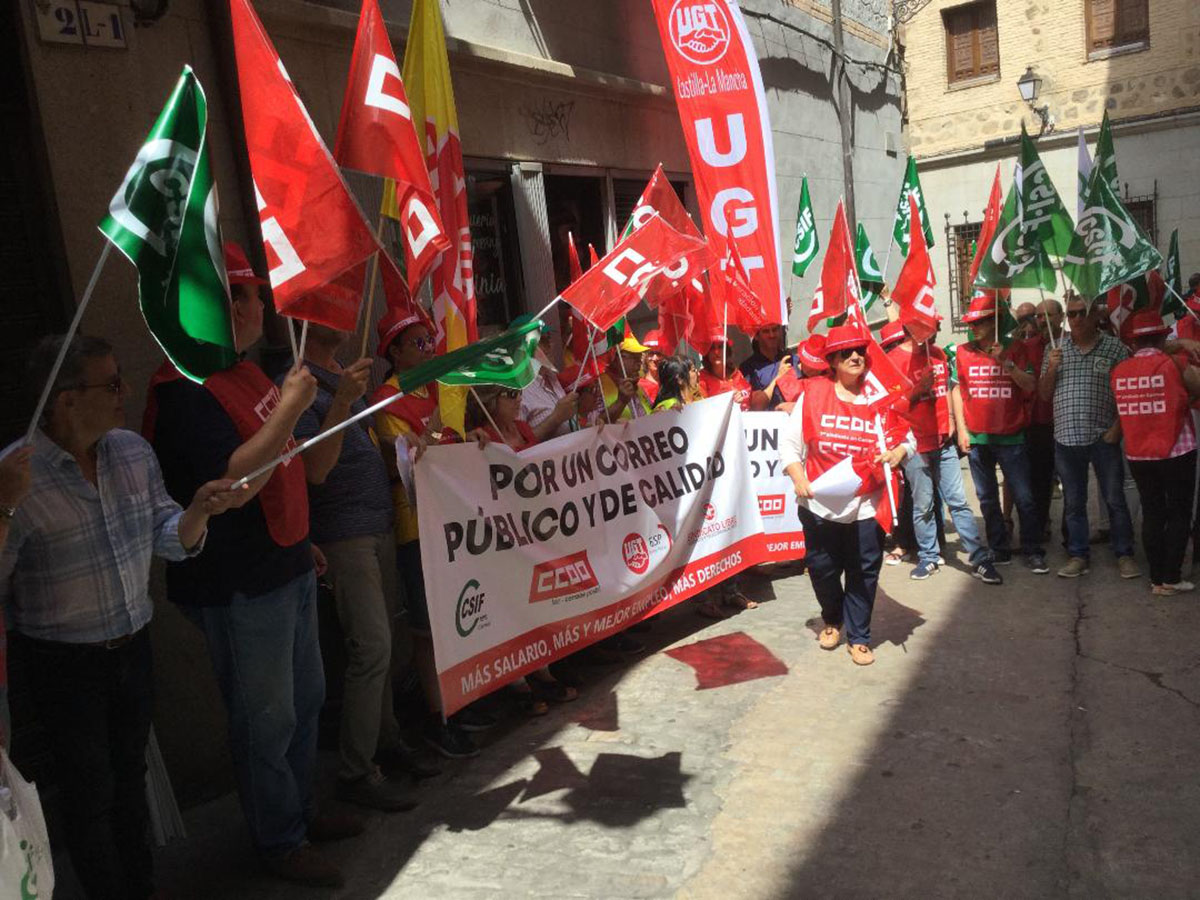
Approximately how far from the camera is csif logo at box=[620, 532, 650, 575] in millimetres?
5684

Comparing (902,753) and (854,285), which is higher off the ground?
(854,285)

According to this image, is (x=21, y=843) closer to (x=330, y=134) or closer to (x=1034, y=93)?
(x=330, y=134)

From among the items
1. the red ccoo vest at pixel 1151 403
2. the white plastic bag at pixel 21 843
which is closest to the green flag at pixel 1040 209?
the red ccoo vest at pixel 1151 403

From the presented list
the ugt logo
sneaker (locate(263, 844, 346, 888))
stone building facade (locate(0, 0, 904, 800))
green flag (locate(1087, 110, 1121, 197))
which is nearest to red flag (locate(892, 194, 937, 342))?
green flag (locate(1087, 110, 1121, 197))

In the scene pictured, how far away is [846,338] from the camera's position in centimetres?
542

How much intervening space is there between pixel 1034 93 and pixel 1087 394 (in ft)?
51.4

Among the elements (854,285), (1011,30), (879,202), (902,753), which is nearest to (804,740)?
(902,753)

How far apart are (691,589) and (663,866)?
2620 mm

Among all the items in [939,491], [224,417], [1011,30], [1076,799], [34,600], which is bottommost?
[1076,799]

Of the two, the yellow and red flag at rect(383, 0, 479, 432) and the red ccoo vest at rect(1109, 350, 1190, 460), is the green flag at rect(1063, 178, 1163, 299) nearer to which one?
the red ccoo vest at rect(1109, 350, 1190, 460)

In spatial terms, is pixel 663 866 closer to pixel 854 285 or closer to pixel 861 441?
pixel 861 441

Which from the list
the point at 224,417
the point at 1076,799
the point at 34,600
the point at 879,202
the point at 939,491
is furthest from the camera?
the point at 879,202

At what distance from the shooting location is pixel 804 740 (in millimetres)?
4656

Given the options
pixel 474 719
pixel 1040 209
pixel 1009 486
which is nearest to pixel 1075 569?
pixel 1009 486
